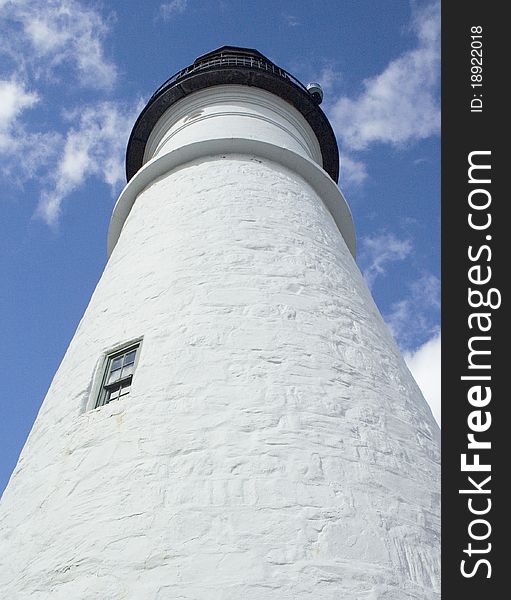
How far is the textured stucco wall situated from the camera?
473cm

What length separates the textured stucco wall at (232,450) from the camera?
4.73 meters

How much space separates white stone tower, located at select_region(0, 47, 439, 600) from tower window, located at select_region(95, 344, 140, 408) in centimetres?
2

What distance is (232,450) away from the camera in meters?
5.44

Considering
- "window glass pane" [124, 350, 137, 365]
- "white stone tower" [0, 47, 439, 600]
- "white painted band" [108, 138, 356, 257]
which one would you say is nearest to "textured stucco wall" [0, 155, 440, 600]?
"white stone tower" [0, 47, 439, 600]

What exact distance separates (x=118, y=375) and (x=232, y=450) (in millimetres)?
1831

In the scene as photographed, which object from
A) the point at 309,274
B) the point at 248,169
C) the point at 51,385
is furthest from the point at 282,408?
the point at 248,169

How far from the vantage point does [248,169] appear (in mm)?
10578

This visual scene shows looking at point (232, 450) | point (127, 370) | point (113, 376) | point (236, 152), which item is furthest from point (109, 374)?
point (236, 152)

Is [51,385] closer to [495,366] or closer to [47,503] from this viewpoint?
[47,503]

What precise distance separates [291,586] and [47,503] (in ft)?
7.09

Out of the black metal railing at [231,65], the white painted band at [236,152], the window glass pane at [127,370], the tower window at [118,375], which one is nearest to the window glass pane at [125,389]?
the tower window at [118,375]

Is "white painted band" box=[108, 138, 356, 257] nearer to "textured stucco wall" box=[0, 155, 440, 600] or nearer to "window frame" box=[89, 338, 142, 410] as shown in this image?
"textured stucco wall" box=[0, 155, 440, 600]

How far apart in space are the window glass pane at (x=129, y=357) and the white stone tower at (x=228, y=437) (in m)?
0.04

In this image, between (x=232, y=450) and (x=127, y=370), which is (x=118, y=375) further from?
(x=232, y=450)
